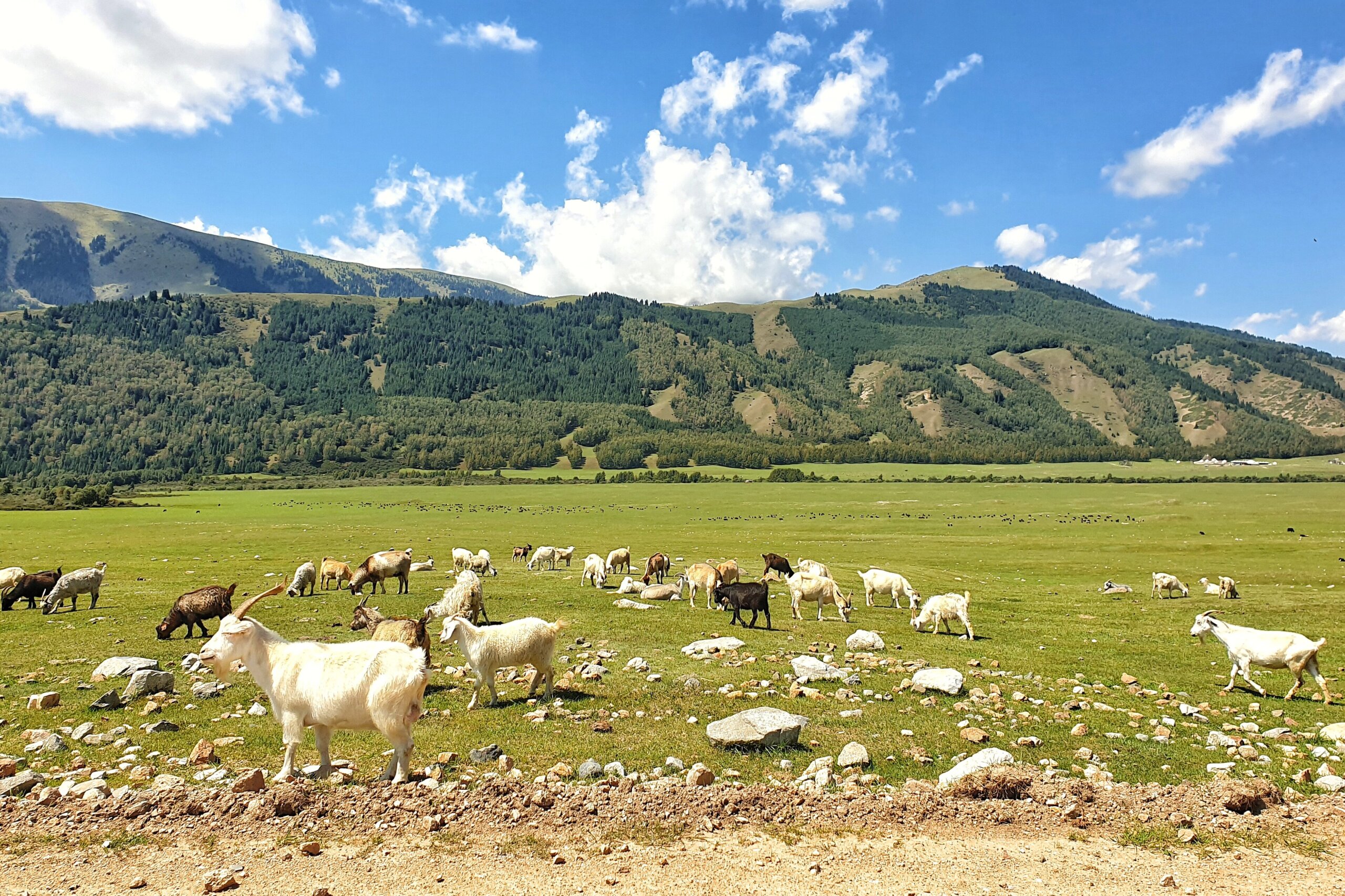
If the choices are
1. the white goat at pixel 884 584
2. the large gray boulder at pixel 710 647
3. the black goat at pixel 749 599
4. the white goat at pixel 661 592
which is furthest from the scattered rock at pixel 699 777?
the white goat at pixel 884 584

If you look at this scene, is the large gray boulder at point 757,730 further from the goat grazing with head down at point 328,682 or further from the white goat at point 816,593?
the white goat at point 816,593

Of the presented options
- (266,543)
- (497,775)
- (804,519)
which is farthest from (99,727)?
(804,519)

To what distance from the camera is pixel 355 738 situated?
440 inches

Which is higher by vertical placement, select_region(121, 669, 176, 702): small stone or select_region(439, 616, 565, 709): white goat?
select_region(439, 616, 565, 709): white goat

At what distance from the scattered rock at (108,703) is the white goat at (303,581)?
16631 mm

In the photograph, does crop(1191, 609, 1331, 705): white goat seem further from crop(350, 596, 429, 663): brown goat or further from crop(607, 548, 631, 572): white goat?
crop(607, 548, 631, 572): white goat

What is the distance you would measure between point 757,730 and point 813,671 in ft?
15.9

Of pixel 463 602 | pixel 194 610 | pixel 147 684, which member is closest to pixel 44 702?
pixel 147 684

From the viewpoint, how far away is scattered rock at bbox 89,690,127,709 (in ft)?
39.9

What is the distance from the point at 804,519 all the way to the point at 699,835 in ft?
241

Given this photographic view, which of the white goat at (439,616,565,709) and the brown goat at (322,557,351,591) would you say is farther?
the brown goat at (322,557,351,591)

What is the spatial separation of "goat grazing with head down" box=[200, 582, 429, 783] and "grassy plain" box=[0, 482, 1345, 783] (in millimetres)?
1051

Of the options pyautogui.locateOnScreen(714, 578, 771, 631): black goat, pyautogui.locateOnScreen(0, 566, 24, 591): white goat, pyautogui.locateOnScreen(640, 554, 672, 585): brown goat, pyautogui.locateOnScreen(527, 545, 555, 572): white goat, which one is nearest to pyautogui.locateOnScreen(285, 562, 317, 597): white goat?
pyautogui.locateOnScreen(0, 566, 24, 591): white goat

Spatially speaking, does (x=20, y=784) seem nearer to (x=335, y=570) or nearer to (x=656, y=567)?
(x=335, y=570)
